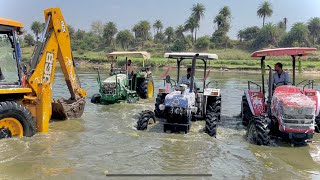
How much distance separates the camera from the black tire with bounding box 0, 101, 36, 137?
8039 mm

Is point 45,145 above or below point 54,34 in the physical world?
below

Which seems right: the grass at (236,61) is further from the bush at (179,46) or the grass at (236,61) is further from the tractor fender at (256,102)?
the tractor fender at (256,102)

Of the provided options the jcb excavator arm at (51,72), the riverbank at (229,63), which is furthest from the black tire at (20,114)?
the riverbank at (229,63)

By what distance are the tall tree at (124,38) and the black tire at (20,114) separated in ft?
227

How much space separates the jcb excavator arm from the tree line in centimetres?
5486

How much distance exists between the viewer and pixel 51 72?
9773 mm

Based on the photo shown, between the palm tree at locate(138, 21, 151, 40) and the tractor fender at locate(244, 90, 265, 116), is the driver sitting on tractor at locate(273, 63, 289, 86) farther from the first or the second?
the palm tree at locate(138, 21, 151, 40)

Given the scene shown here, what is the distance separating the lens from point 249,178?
6590 millimetres

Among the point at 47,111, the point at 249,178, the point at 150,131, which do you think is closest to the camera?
the point at 249,178

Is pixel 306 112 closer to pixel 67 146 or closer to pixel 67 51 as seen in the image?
pixel 67 146

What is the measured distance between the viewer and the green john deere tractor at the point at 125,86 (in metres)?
15.2

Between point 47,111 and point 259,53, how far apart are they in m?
5.68

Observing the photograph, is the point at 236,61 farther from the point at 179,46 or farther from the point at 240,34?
the point at 240,34

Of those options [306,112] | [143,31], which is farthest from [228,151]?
[143,31]
